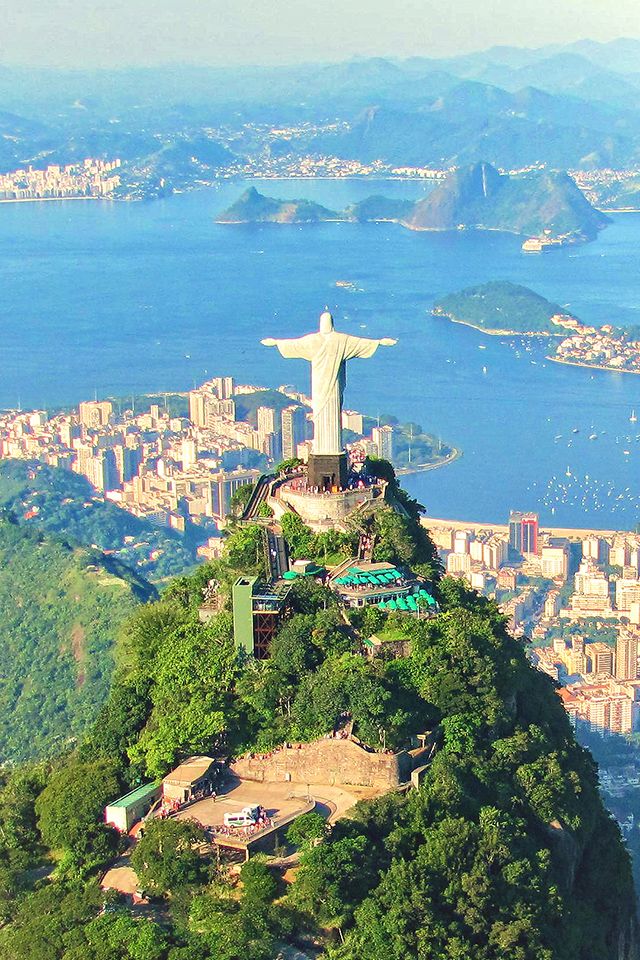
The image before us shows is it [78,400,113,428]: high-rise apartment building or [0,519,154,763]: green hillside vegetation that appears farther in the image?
[78,400,113,428]: high-rise apartment building

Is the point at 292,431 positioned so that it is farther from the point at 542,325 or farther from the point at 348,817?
the point at 348,817

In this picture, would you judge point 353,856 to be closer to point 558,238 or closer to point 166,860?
point 166,860

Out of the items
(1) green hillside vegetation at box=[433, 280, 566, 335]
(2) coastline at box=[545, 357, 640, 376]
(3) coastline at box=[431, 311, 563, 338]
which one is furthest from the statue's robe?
(1) green hillside vegetation at box=[433, 280, 566, 335]

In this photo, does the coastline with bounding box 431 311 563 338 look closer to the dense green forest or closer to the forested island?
the forested island

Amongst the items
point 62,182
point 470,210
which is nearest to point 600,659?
point 470,210

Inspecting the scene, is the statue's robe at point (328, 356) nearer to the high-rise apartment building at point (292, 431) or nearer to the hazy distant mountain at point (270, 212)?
the high-rise apartment building at point (292, 431)

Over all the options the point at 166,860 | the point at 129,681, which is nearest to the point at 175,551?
the point at 129,681

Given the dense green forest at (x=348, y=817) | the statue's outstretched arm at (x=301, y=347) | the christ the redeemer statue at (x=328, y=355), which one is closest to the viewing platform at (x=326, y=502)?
the dense green forest at (x=348, y=817)
